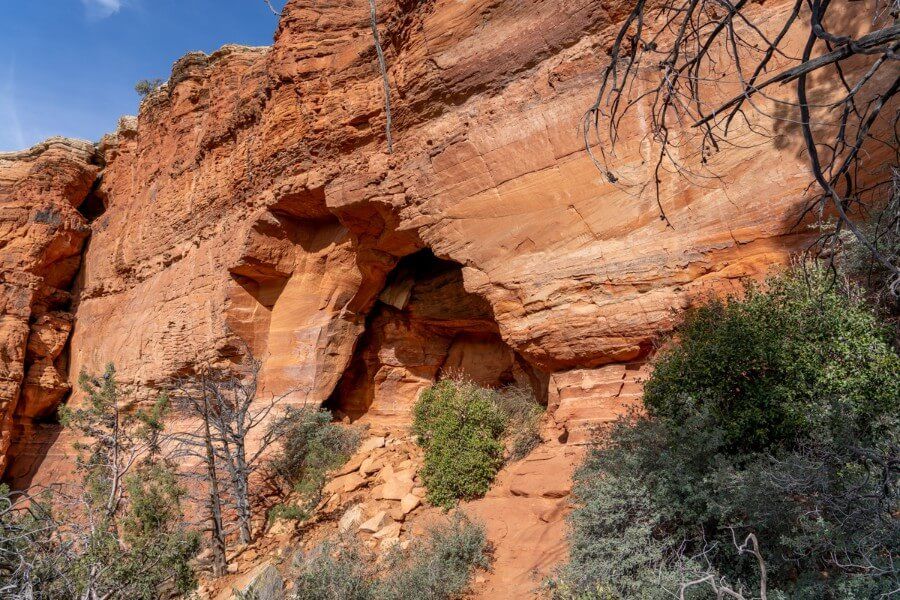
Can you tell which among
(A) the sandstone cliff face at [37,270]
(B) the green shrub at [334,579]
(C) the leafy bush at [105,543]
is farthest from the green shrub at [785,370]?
(A) the sandstone cliff face at [37,270]

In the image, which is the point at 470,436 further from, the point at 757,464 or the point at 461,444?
the point at 757,464

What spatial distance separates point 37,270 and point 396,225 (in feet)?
42.8

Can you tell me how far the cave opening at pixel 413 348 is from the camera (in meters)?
11.4

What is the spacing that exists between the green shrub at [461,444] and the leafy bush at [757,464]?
93.2 inches

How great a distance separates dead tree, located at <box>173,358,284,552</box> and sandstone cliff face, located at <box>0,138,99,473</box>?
242 inches

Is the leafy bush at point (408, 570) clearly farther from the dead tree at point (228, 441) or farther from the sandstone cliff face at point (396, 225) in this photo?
the dead tree at point (228, 441)

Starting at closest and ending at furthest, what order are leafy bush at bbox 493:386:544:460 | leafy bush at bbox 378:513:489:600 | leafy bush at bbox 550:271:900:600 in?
leafy bush at bbox 550:271:900:600, leafy bush at bbox 378:513:489:600, leafy bush at bbox 493:386:544:460

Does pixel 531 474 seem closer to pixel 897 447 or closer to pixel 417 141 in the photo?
pixel 897 447

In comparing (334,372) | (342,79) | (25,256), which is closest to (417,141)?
(342,79)

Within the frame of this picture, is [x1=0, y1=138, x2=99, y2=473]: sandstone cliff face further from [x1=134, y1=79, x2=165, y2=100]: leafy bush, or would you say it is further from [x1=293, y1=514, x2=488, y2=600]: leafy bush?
[x1=293, y1=514, x2=488, y2=600]: leafy bush

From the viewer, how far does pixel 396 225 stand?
31.3ft

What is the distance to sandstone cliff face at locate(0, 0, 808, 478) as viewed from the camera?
22.1 feet

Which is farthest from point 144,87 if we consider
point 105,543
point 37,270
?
point 105,543

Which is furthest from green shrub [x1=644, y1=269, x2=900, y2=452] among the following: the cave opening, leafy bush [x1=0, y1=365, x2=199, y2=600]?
the cave opening
